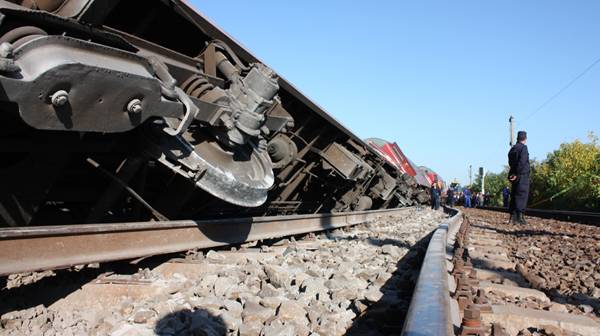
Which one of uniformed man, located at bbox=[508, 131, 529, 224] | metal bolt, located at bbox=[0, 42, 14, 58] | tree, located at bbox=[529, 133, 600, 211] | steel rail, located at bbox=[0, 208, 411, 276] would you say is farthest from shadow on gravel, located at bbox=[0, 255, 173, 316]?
tree, located at bbox=[529, 133, 600, 211]

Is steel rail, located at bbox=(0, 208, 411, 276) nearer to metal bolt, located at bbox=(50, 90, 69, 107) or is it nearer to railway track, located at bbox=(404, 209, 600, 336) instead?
metal bolt, located at bbox=(50, 90, 69, 107)

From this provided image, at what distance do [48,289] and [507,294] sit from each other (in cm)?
270

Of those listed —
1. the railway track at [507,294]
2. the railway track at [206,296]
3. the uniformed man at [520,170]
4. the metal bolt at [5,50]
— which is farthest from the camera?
the uniformed man at [520,170]

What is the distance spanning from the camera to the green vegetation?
2375 cm

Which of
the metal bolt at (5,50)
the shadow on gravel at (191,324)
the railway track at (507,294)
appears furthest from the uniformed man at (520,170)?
the metal bolt at (5,50)

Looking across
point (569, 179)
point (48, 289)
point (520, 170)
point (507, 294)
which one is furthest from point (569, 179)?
point (48, 289)

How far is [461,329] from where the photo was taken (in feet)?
6.47

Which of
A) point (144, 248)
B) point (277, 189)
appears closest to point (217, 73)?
point (144, 248)

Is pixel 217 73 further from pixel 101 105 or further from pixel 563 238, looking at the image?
pixel 563 238

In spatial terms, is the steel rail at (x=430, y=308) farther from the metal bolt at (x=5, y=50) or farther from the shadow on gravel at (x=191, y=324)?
the metal bolt at (x=5, y=50)

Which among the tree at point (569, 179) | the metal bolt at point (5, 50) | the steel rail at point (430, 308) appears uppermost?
the tree at point (569, 179)

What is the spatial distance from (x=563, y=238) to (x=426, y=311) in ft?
22.1

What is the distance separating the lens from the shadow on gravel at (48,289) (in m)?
2.48

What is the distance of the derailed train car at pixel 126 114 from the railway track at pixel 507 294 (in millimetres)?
1632
